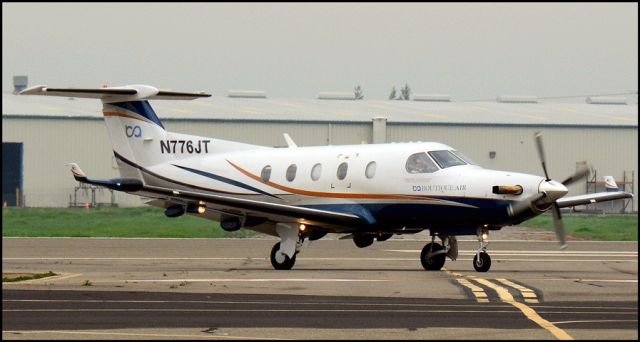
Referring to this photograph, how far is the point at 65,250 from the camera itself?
35469mm

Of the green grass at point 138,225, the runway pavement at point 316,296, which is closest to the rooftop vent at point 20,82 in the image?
the green grass at point 138,225

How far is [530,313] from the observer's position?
1752cm

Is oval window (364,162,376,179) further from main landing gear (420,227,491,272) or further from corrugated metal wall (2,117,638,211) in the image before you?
corrugated metal wall (2,117,638,211)

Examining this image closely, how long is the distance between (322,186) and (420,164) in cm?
263

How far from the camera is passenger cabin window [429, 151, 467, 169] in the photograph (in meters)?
28.0

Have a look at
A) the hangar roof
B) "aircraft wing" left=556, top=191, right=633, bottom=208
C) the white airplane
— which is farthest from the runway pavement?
the hangar roof

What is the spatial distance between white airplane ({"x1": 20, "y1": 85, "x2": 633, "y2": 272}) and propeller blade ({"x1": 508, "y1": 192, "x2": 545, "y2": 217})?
0.07ft

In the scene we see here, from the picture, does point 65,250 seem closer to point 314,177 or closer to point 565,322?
point 314,177

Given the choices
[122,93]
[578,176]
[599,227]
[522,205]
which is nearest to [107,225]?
[122,93]

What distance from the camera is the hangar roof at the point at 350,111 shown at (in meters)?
71.7

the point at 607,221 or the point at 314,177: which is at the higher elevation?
the point at 314,177

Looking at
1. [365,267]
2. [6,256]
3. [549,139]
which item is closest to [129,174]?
[6,256]

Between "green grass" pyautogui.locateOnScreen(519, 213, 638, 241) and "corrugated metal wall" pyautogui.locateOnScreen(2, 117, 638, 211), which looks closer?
"green grass" pyautogui.locateOnScreen(519, 213, 638, 241)

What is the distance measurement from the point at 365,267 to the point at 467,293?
8.06 metres
